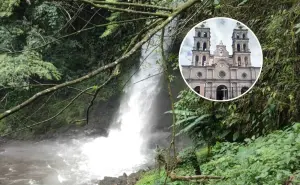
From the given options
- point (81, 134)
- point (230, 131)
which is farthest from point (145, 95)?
point (230, 131)

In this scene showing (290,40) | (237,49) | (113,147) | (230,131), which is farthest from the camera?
(113,147)

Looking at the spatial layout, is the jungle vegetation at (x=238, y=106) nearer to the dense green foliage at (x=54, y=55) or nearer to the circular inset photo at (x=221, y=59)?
the circular inset photo at (x=221, y=59)

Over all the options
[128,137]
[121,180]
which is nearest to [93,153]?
[128,137]

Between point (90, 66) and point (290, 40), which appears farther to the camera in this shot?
point (90, 66)

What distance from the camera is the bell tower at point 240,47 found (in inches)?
84.6

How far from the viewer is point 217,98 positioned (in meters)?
2.21

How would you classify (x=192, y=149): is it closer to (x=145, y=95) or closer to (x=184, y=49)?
(x=184, y=49)

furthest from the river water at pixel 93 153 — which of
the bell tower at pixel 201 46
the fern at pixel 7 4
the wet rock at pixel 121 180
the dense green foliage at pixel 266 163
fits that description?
the bell tower at pixel 201 46

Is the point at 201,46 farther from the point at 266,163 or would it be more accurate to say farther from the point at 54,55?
the point at 54,55

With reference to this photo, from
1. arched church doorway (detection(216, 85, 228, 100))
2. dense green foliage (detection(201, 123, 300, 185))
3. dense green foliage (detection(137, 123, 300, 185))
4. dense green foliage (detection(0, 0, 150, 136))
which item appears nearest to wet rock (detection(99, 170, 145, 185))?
dense green foliage (detection(0, 0, 150, 136))

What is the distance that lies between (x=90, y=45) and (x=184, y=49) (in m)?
10.8

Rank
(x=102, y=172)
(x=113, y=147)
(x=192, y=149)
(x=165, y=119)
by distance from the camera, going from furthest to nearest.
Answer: (x=165, y=119), (x=113, y=147), (x=102, y=172), (x=192, y=149)

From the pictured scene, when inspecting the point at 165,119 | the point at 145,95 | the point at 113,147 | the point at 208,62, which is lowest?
the point at 208,62

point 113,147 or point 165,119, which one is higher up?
point 165,119
